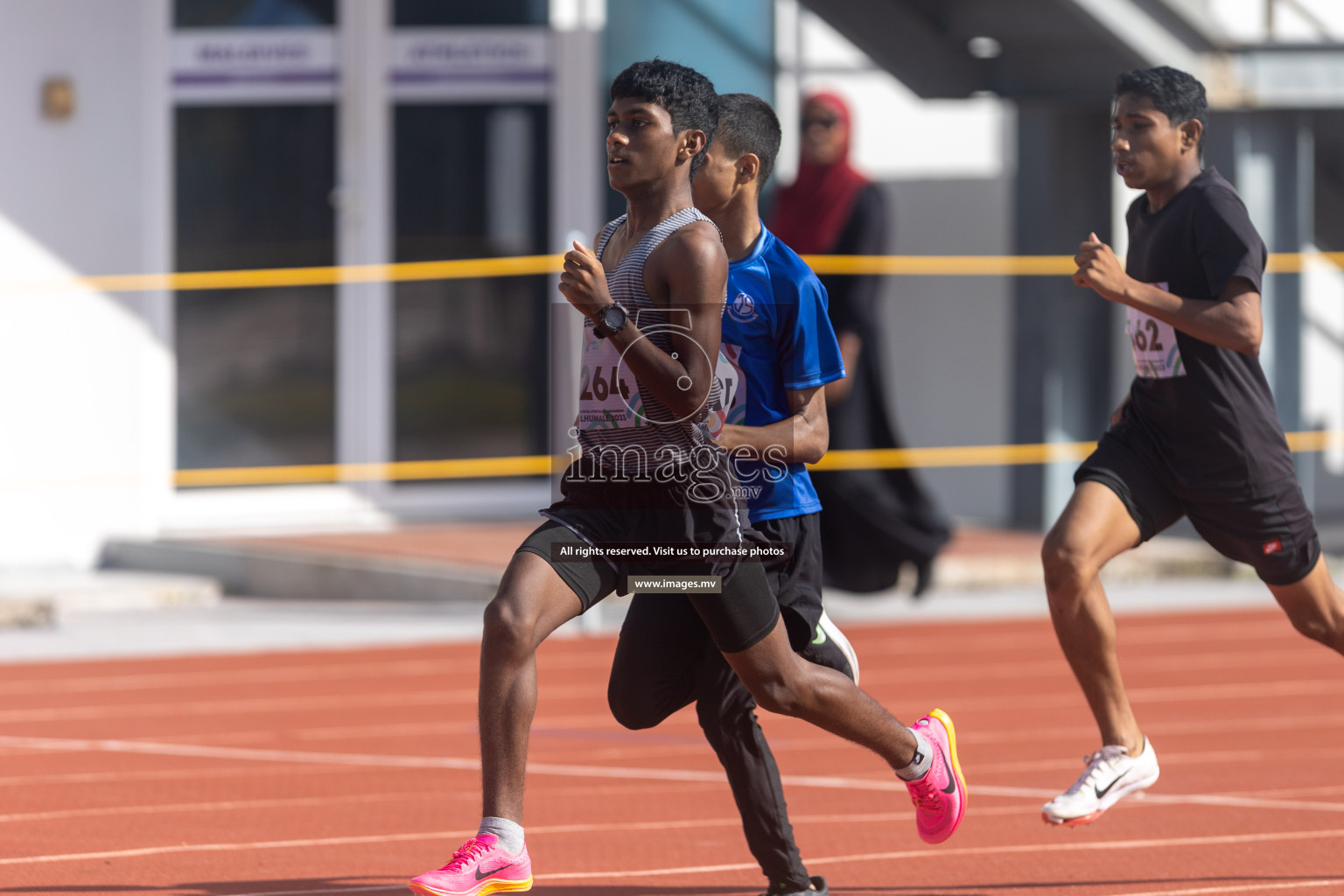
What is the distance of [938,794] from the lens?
440 centimetres

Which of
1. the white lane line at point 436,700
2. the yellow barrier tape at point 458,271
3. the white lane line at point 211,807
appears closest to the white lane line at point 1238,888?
the white lane line at point 211,807

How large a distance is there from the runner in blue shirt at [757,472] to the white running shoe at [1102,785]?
34 cm

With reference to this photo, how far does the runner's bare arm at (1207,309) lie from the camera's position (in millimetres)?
4598

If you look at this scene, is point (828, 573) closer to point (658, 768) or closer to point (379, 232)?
point (658, 768)

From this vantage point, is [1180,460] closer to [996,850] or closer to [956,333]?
[996,850]

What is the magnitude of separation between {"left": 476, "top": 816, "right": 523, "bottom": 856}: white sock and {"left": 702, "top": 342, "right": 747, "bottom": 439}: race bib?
2.92 ft

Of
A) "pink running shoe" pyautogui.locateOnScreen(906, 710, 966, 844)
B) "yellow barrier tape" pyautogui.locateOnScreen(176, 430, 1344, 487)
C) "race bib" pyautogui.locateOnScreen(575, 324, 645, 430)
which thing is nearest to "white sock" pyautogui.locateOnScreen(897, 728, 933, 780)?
"pink running shoe" pyautogui.locateOnScreen(906, 710, 966, 844)

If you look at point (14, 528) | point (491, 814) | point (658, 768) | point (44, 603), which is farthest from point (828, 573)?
point (491, 814)

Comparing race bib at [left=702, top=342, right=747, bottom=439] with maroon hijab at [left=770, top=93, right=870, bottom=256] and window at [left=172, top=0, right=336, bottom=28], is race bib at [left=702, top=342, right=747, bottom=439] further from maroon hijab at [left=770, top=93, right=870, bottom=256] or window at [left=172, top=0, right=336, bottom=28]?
window at [left=172, top=0, right=336, bottom=28]

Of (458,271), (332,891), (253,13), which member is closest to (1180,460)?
(332,891)

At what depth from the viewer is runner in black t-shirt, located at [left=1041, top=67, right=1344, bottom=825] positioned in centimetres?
480

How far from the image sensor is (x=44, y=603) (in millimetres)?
9383

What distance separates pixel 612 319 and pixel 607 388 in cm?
23

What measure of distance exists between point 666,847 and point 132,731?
2.51 meters
